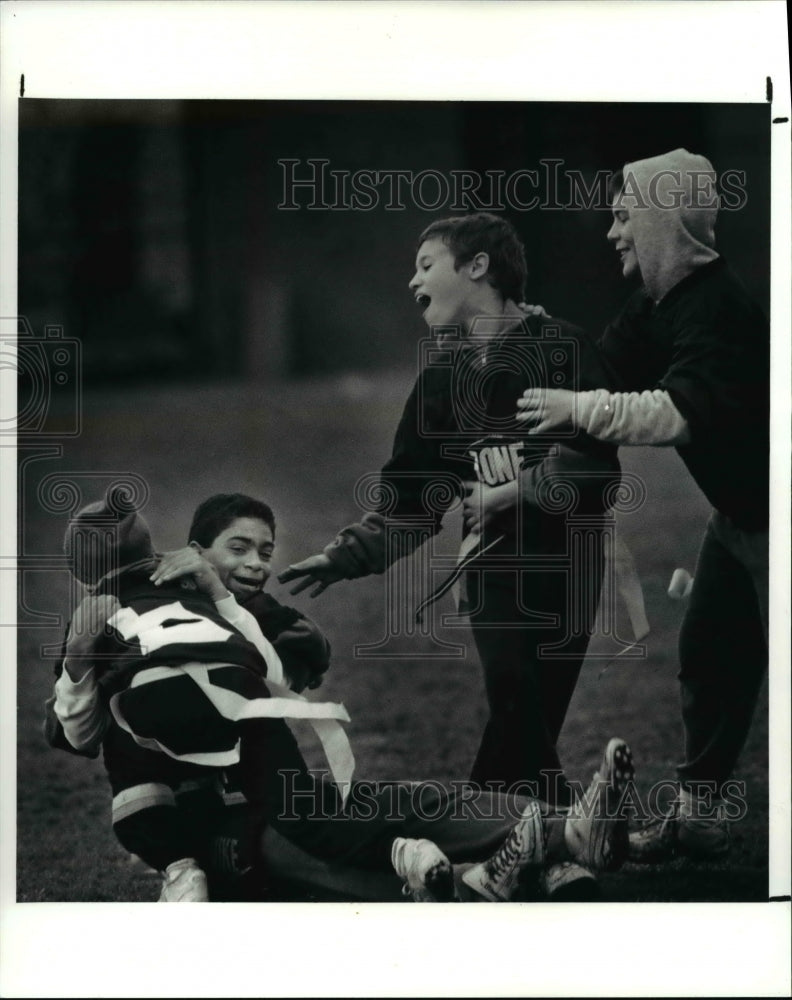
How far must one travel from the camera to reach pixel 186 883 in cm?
392

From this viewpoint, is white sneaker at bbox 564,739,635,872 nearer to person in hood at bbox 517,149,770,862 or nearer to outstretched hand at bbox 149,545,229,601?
person in hood at bbox 517,149,770,862

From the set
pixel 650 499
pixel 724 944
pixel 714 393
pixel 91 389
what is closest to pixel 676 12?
pixel 714 393

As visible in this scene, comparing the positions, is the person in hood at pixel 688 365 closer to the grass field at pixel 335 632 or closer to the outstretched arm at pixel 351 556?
the grass field at pixel 335 632

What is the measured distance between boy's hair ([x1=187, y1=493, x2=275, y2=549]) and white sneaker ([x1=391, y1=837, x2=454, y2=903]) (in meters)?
0.92

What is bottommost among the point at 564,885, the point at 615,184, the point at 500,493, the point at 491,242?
the point at 564,885

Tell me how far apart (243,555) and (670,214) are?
4.59 feet

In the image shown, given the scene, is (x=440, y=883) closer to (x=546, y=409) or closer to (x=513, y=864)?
(x=513, y=864)

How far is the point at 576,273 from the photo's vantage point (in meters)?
3.87

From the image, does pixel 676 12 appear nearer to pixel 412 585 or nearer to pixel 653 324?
pixel 653 324

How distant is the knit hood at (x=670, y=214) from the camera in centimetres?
388

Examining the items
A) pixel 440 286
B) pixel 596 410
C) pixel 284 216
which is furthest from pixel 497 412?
pixel 284 216

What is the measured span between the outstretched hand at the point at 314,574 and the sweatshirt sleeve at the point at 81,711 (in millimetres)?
560

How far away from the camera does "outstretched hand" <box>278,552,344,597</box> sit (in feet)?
12.8

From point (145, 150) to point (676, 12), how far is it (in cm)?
139
